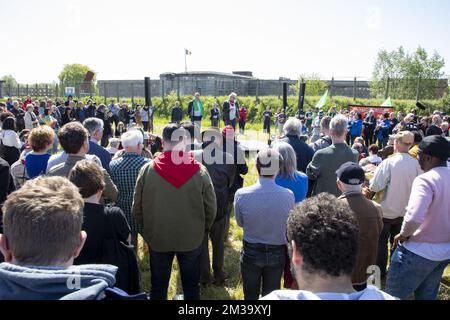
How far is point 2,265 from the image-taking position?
133 centimetres

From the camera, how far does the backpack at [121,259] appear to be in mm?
2303

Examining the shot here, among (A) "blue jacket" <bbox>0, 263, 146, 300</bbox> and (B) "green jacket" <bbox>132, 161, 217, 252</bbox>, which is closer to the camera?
(A) "blue jacket" <bbox>0, 263, 146, 300</bbox>

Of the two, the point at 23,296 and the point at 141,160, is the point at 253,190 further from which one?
the point at 23,296

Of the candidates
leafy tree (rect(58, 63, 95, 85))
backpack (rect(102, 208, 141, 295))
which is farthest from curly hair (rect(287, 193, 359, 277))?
leafy tree (rect(58, 63, 95, 85))

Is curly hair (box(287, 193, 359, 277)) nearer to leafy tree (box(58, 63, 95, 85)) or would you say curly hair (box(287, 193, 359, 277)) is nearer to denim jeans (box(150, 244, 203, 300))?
denim jeans (box(150, 244, 203, 300))

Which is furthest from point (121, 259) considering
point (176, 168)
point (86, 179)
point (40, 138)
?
point (40, 138)

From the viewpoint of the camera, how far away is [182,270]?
10.8 feet

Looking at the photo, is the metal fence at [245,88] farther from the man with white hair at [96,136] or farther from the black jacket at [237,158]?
the man with white hair at [96,136]

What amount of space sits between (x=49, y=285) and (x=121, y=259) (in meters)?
1.07

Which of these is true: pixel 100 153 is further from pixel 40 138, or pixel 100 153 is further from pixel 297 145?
pixel 297 145

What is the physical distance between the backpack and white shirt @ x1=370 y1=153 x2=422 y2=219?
8.73 feet

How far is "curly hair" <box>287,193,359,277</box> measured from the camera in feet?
4.63
